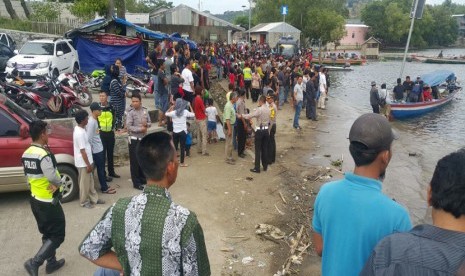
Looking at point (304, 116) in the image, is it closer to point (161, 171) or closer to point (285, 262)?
point (285, 262)

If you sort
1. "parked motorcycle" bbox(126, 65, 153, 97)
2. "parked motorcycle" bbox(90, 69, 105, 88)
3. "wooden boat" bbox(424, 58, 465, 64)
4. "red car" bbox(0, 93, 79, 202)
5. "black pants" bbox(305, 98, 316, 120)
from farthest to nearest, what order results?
"wooden boat" bbox(424, 58, 465, 64) → "black pants" bbox(305, 98, 316, 120) → "parked motorcycle" bbox(90, 69, 105, 88) → "parked motorcycle" bbox(126, 65, 153, 97) → "red car" bbox(0, 93, 79, 202)

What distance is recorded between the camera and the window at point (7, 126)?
6.57 metres

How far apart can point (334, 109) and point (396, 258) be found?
1974 centimetres

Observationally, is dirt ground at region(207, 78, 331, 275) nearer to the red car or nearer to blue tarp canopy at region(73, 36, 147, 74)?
the red car

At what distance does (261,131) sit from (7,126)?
→ 17.2 feet

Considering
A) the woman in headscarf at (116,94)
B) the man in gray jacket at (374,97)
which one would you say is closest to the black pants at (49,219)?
the woman in headscarf at (116,94)

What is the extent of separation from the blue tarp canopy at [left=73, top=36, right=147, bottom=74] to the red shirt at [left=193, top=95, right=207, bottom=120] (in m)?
9.72

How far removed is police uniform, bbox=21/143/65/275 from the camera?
4.48 meters

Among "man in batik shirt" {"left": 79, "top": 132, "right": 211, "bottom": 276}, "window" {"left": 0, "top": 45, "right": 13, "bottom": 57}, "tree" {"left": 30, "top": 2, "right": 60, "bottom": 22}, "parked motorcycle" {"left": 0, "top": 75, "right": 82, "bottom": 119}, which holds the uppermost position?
"tree" {"left": 30, "top": 2, "right": 60, "bottom": 22}

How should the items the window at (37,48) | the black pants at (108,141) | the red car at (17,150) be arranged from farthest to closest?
1. the window at (37,48)
2. the black pants at (108,141)
3. the red car at (17,150)

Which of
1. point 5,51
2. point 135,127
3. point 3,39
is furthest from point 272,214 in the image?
point 3,39

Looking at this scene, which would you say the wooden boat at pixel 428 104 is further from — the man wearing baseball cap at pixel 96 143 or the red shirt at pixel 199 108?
the man wearing baseball cap at pixel 96 143

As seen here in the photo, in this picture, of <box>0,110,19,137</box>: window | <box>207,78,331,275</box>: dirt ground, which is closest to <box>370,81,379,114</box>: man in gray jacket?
<box>207,78,331,275</box>: dirt ground

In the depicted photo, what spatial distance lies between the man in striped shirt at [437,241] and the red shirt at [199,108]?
328 inches
